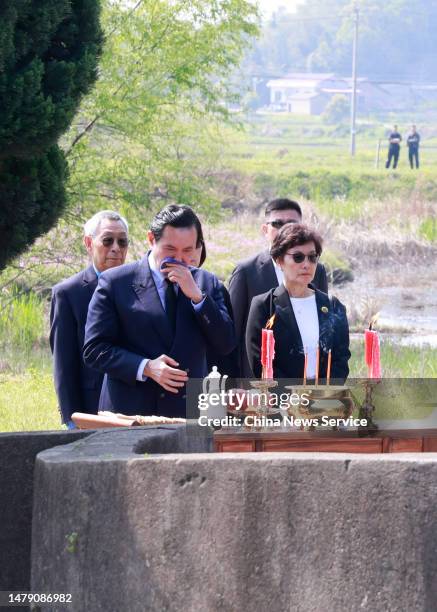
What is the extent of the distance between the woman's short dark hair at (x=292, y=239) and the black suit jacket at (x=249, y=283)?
4.37ft

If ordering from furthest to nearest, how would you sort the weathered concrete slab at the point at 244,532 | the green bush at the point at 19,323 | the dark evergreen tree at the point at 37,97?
the green bush at the point at 19,323 → the dark evergreen tree at the point at 37,97 → the weathered concrete slab at the point at 244,532

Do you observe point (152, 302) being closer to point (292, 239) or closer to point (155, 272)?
point (155, 272)

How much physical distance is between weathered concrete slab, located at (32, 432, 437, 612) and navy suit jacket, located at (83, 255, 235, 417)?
1.48 metres

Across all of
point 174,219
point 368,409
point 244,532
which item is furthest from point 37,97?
point 244,532

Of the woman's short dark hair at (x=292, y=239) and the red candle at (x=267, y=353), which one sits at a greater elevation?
the woman's short dark hair at (x=292, y=239)

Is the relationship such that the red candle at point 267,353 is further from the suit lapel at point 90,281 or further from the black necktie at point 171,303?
the suit lapel at point 90,281

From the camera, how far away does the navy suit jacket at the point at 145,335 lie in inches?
262

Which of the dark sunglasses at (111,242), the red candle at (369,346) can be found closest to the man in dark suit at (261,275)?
the dark sunglasses at (111,242)

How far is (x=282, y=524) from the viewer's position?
4863 mm

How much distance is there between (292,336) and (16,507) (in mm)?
1629

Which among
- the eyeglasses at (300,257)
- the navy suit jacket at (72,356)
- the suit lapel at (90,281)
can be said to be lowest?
the navy suit jacket at (72,356)

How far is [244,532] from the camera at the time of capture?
4891mm

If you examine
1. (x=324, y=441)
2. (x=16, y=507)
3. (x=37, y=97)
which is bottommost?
(x=16, y=507)

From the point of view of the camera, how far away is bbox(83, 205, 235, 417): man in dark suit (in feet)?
21.7
